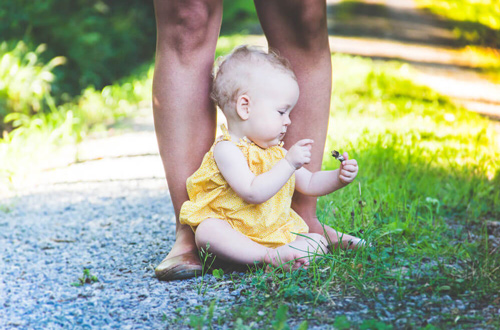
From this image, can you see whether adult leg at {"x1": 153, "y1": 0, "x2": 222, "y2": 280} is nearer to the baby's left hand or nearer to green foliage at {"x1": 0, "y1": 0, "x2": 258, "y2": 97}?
the baby's left hand

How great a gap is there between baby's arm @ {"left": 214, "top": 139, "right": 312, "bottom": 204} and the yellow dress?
62 millimetres

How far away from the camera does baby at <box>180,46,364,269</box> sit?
204 centimetres

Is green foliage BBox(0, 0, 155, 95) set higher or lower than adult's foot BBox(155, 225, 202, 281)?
higher

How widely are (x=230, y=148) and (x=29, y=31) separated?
4.14 meters

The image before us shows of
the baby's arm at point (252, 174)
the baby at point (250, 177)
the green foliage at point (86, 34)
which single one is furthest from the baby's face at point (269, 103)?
the green foliage at point (86, 34)

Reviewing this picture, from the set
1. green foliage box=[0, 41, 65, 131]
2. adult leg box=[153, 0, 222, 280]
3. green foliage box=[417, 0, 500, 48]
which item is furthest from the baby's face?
green foliage box=[417, 0, 500, 48]

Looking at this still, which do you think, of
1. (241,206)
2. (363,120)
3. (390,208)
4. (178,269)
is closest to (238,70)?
(241,206)

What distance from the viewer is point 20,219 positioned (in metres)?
3.06

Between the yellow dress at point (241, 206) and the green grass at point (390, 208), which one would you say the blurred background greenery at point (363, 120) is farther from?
the yellow dress at point (241, 206)

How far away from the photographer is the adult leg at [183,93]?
6.97 feet

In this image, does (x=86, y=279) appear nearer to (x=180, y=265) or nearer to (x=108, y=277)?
(x=108, y=277)

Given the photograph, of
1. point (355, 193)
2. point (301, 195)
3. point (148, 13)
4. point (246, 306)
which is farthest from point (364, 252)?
point (148, 13)

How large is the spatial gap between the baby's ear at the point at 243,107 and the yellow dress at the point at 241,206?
0.29 feet

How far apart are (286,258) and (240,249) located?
158 millimetres
